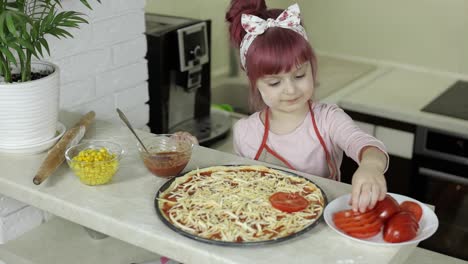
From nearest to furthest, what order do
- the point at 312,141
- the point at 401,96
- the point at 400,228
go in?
the point at 400,228
the point at 312,141
the point at 401,96

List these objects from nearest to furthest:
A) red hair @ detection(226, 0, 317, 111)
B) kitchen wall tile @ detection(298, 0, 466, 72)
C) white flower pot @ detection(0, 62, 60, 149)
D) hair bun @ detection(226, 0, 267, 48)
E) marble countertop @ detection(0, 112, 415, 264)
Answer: marble countertop @ detection(0, 112, 415, 264), white flower pot @ detection(0, 62, 60, 149), red hair @ detection(226, 0, 317, 111), hair bun @ detection(226, 0, 267, 48), kitchen wall tile @ detection(298, 0, 466, 72)

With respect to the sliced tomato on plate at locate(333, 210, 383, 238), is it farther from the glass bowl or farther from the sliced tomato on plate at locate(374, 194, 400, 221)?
the glass bowl

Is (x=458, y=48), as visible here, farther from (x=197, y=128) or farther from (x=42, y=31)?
(x=42, y=31)

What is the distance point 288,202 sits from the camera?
4.43 ft

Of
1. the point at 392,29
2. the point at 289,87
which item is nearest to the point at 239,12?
the point at 289,87

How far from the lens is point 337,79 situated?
3.21m

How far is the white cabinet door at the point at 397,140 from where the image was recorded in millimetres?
2809

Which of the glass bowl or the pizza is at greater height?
the glass bowl

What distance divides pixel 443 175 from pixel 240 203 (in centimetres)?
162

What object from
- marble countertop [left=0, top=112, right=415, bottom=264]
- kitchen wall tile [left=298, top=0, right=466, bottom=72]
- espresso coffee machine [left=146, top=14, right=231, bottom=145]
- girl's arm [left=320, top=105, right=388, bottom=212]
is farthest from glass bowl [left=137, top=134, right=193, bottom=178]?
kitchen wall tile [left=298, top=0, right=466, bottom=72]

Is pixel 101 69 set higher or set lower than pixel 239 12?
lower

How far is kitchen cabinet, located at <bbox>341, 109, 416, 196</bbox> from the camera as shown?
2.81 metres

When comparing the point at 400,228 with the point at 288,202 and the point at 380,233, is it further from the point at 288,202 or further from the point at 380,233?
the point at 288,202

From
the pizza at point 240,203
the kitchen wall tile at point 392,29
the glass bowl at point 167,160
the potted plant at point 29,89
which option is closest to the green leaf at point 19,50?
the potted plant at point 29,89
